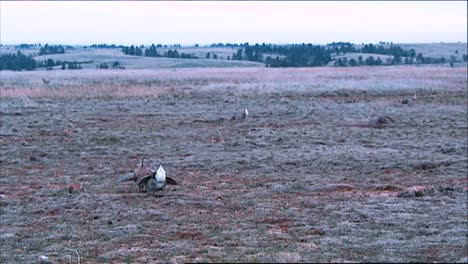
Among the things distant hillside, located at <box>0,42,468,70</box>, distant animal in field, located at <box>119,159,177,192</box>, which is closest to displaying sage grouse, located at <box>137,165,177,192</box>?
distant animal in field, located at <box>119,159,177,192</box>

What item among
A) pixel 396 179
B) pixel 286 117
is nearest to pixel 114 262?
pixel 396 179

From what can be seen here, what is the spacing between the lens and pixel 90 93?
34688 mm

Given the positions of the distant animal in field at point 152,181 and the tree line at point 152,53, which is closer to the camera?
the distant animal in field at point 152,181

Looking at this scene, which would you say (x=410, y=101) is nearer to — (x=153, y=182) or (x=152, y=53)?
(x=153, y=182)

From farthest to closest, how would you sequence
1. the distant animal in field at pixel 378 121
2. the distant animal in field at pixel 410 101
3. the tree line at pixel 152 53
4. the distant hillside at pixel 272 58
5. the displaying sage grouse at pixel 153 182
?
the tree line at pixel 152 53 < the distant hillside at pixel 272 58 < the distant animal in field at pixel 410 101 < the distant animal in field at pixel 378 121 < the displaying sage grouse at pixel 153 182

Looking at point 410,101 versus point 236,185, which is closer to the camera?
point 236,185

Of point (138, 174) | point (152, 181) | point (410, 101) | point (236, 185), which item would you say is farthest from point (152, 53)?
point (152, 181)

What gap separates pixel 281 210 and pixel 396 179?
3602 millimetres

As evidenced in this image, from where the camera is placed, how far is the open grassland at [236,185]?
25.9 ft

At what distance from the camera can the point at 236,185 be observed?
40.2 feet

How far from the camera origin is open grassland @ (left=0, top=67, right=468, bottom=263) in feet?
25.9

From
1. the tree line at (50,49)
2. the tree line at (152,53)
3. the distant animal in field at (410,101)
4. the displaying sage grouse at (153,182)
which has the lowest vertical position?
the distant animal in field at (410,101)

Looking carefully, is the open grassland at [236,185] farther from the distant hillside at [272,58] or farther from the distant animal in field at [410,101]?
the distant hillside at [272,58]

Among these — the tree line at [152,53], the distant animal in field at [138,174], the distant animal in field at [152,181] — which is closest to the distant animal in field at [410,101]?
the distant animal in field at [138,174]
